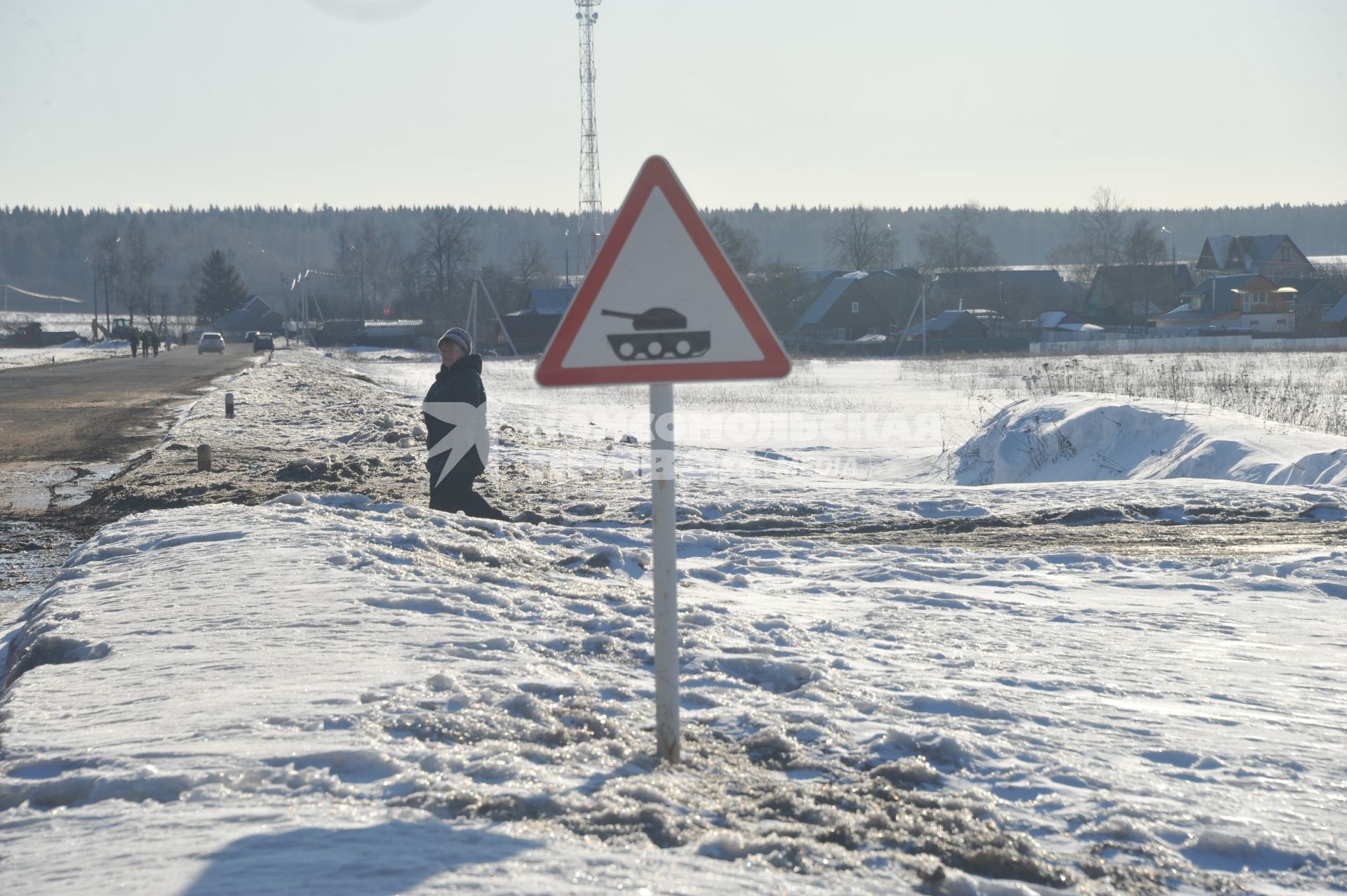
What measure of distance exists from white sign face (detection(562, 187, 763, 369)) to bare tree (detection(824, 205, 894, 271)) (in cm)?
11633

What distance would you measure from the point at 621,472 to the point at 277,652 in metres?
8.83

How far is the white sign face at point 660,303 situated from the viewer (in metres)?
3.87

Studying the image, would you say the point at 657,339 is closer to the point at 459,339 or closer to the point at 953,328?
the point at 459,339

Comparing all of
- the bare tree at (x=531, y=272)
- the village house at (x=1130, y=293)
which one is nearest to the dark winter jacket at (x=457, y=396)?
the bare tree at (x=531, y=272)

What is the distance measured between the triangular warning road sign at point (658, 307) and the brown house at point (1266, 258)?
113 meters

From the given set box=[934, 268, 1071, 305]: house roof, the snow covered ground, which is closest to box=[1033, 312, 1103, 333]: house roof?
box=[934, 268, 1071, 305]: house roof

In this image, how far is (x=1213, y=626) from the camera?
649 centimetres

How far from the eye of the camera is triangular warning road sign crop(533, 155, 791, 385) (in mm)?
3863

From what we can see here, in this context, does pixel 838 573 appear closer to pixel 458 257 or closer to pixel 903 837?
pixel 903 837

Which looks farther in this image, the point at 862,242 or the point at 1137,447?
the point at 862,242

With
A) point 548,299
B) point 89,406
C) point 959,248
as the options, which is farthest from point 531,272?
point 89,406

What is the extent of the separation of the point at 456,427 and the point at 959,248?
117 meters

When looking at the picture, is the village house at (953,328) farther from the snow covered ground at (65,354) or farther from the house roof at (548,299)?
the snow covered ground at (65,354)

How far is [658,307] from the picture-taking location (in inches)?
152
